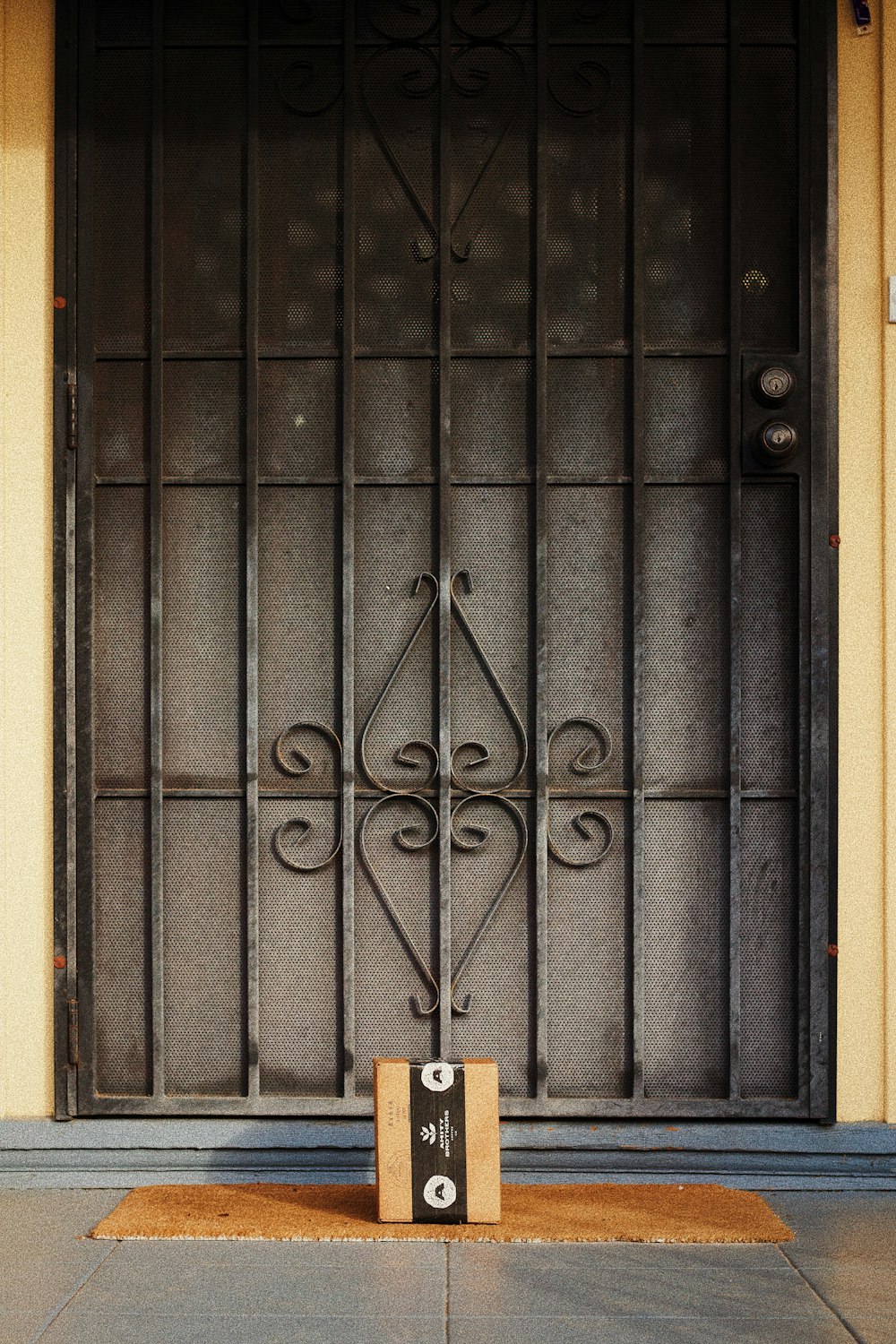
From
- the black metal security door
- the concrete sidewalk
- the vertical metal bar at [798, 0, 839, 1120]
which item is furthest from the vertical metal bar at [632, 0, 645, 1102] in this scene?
the concrete sidewalk

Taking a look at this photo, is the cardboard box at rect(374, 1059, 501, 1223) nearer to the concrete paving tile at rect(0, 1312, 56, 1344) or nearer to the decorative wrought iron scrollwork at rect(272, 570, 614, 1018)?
the decorative wrought iron scrollwork at rect(272, 570, 614, 1018)

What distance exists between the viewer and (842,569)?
365 cm

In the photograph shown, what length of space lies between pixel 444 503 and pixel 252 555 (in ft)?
1.88

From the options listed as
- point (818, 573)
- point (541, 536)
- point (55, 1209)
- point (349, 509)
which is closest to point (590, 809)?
point (541, 536)

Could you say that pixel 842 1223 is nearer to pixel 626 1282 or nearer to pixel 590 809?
pixel 626 1282

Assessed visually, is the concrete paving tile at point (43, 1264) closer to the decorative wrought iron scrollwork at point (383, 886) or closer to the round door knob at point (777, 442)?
the decorative wrought iron scrollwork at point (383, 886)

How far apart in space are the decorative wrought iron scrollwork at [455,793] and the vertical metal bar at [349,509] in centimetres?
4

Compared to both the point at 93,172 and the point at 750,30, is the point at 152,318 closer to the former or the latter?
the point at 93,172

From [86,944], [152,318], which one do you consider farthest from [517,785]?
[152,318]

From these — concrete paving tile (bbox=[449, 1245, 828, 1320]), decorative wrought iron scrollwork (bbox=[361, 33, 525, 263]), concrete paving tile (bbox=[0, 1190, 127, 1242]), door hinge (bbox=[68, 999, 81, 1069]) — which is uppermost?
decorative wrought iron scrollwork (bbox=[361, 33, 525, 263])

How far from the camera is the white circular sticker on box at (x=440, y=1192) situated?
3236 mm

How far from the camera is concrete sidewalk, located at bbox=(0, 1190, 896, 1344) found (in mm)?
2721

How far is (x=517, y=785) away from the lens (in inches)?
145

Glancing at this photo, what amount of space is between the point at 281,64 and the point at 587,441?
1.41 metres
